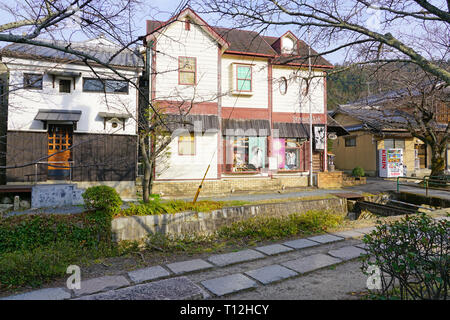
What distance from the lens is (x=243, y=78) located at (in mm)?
16109

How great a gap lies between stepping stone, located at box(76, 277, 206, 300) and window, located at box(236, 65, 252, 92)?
13044 millimetres

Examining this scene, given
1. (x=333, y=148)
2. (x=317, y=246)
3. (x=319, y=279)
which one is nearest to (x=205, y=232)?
(x=317, y=246)

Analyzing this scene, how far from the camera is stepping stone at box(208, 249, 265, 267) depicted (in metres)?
→ 5.92

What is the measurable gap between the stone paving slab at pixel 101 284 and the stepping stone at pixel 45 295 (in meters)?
0.19

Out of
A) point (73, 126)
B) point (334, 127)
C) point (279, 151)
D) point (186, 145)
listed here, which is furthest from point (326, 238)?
point (334, 127)

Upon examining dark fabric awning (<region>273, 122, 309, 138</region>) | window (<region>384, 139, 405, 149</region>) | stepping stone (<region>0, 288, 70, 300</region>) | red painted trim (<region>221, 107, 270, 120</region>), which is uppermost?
red painted trim (<region>221, 107, 270, 120</region>)

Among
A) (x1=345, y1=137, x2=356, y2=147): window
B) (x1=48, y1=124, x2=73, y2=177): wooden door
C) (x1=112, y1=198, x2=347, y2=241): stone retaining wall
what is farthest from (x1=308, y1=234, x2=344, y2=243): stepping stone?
(x1=345, y1=137, x2=356, y2=147): window

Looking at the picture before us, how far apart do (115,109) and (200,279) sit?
10782 millimetres

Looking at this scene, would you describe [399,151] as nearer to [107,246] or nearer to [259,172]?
[259,172]

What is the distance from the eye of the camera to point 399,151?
2078cm

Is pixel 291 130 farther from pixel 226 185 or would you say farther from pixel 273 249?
pixel 273 249

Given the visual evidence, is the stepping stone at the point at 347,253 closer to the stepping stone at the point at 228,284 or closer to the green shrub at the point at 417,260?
the green shrub at the point at 417,260

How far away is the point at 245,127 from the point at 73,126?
8.91 m

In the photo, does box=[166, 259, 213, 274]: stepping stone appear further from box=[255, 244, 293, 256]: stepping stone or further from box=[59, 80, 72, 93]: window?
box=[59, 80, 72, 93]: window
